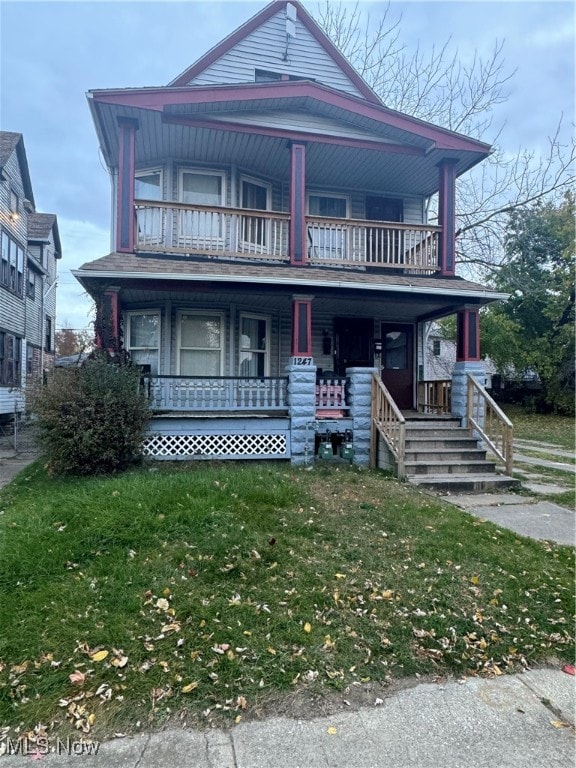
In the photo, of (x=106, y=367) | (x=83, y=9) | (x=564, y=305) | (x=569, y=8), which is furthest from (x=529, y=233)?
(x=106, y=367)

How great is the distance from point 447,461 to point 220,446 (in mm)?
4090

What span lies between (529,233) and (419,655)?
22671mm

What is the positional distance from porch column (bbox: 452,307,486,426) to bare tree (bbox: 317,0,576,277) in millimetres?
10046

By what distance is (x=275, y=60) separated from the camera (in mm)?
10891

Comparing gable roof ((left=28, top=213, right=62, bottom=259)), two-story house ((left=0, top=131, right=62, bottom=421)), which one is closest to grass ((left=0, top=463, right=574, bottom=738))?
two-story house ((left=0, top=131, right=62, bottom=421))

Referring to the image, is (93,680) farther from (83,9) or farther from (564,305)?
(564,305)

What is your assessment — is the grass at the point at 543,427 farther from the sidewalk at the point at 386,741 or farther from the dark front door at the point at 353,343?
the sidewalk at the point at 386,741

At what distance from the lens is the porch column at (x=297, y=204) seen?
346 inches

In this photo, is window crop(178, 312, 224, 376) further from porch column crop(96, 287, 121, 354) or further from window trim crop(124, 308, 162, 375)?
porch column crop(96, 287, 121, 354)

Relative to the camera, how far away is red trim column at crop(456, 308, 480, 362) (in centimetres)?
929

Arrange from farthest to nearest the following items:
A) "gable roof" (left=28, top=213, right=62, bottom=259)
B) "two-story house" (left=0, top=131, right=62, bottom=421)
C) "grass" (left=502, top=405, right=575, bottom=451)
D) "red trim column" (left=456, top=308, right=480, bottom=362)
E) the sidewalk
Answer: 1. "gable roof" (left=28, top=213, right=62, bottom=259)
2. "two-story house" (left=0, top=131, right=62, bottom=421)
3. "grass" (left=502, top=405, right=575, bottom=451)
4. "red trim column" (left=456, top=308, right=480, bottom=362)
5. the sidewalk

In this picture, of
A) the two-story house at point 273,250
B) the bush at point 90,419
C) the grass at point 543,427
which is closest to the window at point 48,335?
the two-story house at point 273,250

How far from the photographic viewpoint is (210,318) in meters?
10.1

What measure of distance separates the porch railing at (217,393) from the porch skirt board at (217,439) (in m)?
0.27
